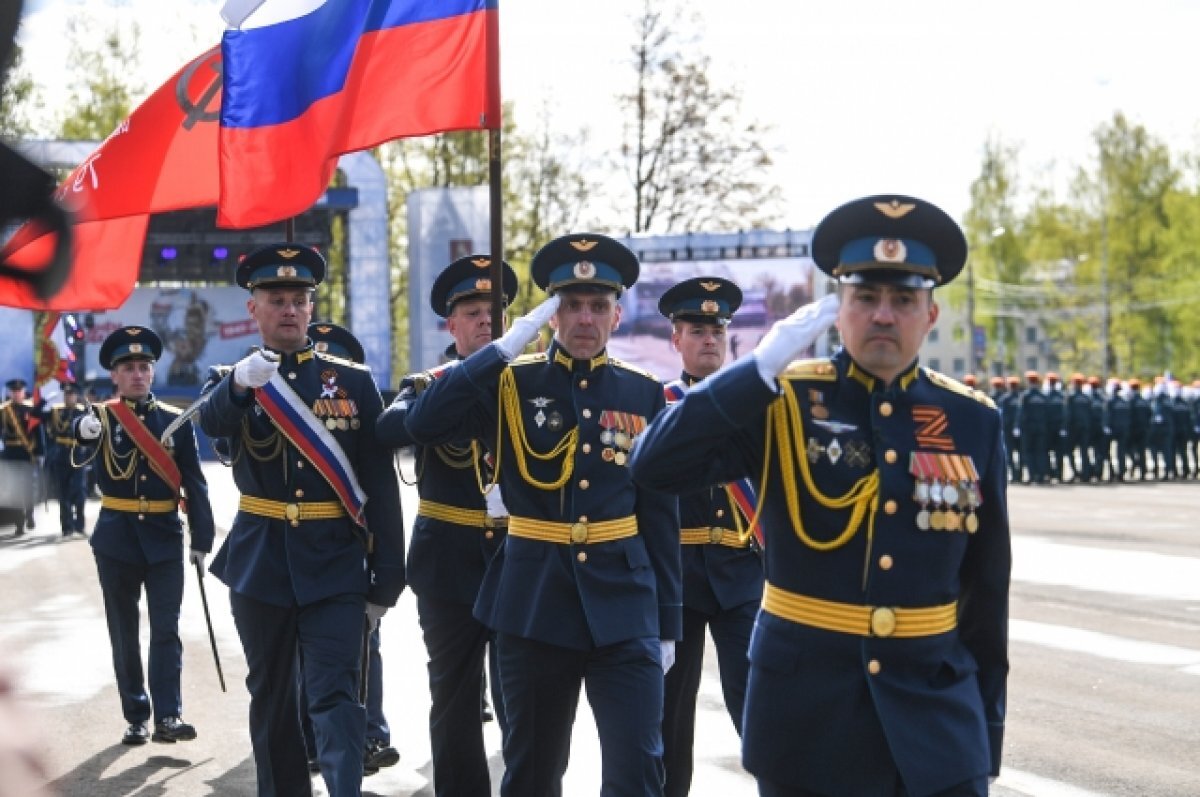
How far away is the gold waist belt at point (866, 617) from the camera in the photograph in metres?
4.18

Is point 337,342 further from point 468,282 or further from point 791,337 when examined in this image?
point 791,337

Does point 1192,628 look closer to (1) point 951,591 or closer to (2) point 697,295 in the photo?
(2) point 697,295

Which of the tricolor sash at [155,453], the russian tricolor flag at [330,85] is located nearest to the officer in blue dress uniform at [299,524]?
the russian tricolor flag at [330,85]

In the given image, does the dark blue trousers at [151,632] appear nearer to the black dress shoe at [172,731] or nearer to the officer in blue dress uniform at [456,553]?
the black dress shoe at [172,731]

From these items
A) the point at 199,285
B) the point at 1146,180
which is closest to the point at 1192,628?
the point at 199,285

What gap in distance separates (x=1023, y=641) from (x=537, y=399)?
666 centimetres

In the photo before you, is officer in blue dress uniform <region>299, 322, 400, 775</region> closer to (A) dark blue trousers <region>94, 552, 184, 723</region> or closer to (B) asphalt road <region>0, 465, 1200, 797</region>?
(B) asphalt road <region>0, 465, 1200, 797</region>

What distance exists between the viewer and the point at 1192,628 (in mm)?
12422

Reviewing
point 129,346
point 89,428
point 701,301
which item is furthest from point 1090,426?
point 701,301

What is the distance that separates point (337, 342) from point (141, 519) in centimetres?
157

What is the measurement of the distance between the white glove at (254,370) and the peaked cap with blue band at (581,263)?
1169 mm

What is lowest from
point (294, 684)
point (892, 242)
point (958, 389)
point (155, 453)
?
point (294, 684)

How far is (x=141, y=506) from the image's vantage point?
994cm

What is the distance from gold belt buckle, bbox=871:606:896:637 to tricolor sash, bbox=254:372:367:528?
339cm
